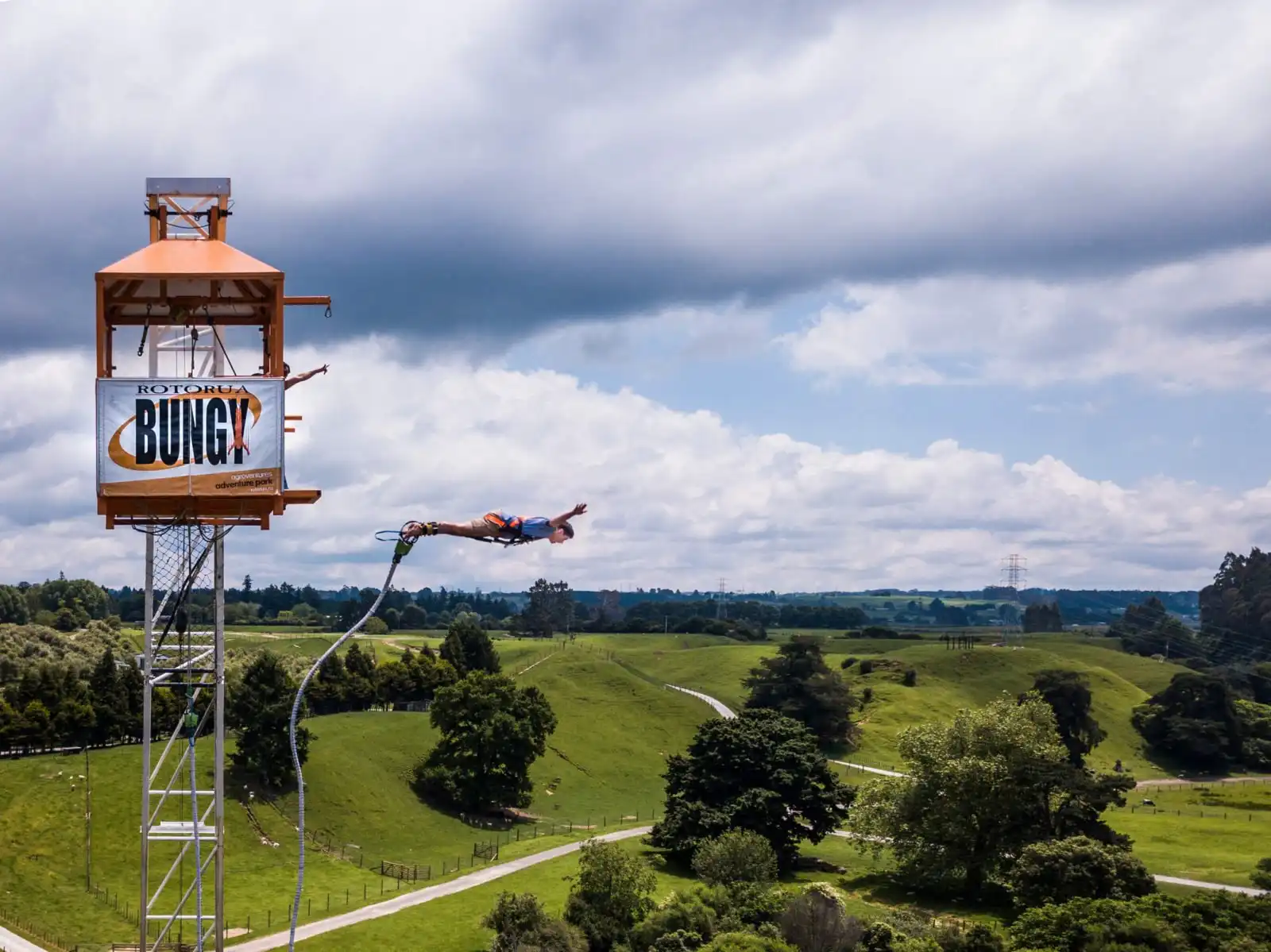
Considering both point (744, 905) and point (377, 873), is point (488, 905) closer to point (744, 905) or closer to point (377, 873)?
point (377, 873)

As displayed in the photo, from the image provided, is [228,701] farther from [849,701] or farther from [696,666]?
[696,666]

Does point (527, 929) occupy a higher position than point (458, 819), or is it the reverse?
point (527, 929)

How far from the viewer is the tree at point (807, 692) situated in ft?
424

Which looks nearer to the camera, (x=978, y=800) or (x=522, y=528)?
(x=522, y=528)

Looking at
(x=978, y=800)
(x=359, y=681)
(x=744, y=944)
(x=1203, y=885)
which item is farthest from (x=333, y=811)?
(x=1203, y=885)

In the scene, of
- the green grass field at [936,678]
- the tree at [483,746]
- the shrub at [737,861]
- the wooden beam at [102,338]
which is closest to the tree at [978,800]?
the shrub at [737,861]

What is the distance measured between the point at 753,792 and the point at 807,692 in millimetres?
48526

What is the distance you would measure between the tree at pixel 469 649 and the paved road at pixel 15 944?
70862 mm

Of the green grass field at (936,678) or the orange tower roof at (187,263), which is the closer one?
the orange tower roof at (187,263)

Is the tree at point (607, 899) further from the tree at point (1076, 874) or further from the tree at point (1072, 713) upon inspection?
the tree at point (1072, 713)

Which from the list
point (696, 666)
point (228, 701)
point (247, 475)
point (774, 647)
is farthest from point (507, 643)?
point (247, 475)

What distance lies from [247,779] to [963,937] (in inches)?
2177

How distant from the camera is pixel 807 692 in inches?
5118

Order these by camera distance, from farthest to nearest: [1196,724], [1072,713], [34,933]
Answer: [1196,724] → [1072,713] → [34,933]
